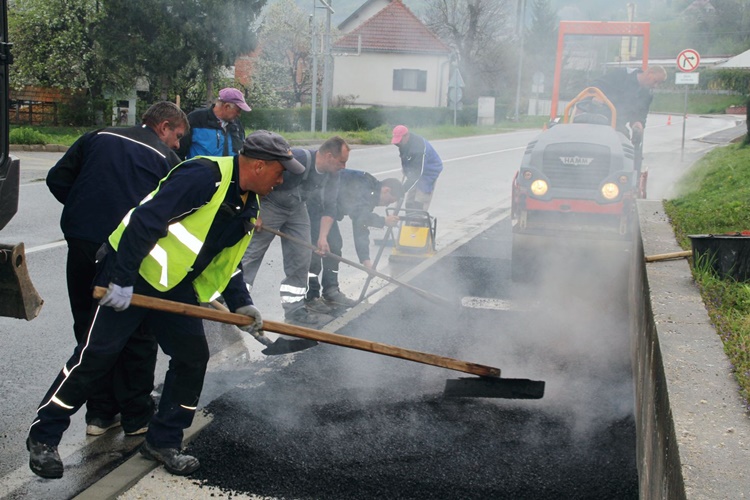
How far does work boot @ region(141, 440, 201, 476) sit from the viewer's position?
153 inches

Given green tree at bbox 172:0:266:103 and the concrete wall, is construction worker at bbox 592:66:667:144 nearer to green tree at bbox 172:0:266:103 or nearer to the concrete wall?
the concrete wall

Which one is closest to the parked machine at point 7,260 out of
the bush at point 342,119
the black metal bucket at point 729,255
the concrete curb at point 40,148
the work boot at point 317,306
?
the work boot at point 317,306

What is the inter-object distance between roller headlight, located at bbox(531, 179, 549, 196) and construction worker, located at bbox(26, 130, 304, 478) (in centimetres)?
418

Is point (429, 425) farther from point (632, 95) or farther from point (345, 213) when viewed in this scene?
point (632, 95)

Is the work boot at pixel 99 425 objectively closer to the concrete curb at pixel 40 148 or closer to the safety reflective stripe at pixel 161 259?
the safety reflective stripe at pixel 161 259

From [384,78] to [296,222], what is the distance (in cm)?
4453

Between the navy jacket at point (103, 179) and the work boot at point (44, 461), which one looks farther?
the navy jacket at point (103, 179)

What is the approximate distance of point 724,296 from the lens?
4.80m

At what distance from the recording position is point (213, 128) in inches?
268

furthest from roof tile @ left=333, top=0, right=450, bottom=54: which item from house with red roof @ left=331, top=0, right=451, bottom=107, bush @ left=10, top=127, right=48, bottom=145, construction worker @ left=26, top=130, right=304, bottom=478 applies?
construction worker @ left=26, top=130, right=304, bottom=478

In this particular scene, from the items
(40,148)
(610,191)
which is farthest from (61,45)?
(610,191)

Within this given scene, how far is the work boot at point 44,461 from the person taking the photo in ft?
12.0

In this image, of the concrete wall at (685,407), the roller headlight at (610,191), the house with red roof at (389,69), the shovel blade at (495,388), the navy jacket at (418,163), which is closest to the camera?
the concrete wall at (685,407)

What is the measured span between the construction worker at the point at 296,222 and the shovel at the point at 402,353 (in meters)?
2.26
